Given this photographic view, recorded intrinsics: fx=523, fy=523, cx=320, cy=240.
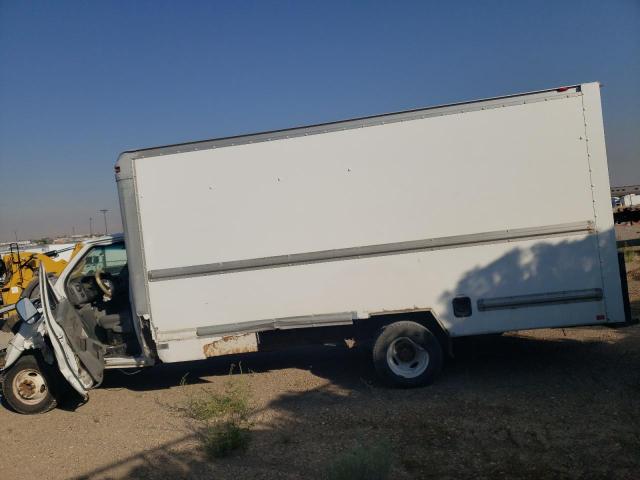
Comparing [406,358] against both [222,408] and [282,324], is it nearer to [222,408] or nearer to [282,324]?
[282,324]

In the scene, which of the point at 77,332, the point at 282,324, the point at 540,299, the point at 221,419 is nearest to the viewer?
the point at 221,419

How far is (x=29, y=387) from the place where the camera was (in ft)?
22.7

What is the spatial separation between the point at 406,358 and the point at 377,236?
5.13ft

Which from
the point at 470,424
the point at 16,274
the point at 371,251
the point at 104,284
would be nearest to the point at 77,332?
the point at 104,284

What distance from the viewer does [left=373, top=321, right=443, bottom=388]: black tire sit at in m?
6.25

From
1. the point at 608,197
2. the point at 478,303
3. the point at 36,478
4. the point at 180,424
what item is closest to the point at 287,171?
the point at 478,303

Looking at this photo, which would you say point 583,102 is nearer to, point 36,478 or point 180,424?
point 180,424

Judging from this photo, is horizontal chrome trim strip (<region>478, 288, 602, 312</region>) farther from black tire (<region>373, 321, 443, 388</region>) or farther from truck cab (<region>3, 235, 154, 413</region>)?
truck cab (<region>3, 235, 154, 413</region>)

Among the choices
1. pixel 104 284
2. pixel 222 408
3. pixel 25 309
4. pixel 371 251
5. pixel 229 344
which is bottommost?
pixel 222 408

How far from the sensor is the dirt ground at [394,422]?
4449mm

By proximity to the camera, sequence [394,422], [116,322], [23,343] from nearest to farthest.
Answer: [394,422] < [23,343] < [116,322]

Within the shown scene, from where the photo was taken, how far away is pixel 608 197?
19.6 feet

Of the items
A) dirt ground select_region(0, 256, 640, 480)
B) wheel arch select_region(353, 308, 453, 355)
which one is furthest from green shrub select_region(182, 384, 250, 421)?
wheel arch select_region(353, 308, 453, 355)

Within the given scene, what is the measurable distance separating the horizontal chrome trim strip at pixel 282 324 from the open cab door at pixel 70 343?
4.92ft
